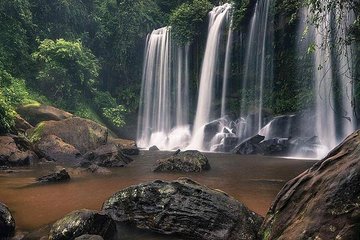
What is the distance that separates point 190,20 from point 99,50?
951 cm

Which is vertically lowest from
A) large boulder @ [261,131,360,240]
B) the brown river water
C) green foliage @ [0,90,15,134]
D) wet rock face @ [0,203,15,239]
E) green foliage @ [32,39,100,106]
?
the brown river water

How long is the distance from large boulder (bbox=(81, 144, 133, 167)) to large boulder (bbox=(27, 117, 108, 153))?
12.2 ft

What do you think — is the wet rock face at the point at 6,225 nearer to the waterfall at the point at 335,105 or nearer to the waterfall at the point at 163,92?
the waterfall at the point at 335,105

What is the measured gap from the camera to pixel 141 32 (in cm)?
3444

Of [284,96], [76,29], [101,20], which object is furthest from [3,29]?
[284,96]

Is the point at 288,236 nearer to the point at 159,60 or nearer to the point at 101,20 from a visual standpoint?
the point at 159,60

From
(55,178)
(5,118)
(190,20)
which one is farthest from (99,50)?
(55,178)

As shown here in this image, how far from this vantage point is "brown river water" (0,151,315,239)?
23.1ft

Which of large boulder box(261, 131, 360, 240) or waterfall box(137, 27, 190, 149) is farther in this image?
waterfall box(137, 27, 190, 149)

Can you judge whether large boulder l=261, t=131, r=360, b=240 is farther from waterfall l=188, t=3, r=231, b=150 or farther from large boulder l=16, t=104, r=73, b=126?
waterfall l=188, t=3, r=231, b=150

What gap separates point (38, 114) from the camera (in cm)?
2139

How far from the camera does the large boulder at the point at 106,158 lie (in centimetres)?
1473

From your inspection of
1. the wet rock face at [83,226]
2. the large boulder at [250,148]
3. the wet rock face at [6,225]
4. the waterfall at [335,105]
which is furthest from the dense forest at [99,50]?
the wet rock face at [83,226]

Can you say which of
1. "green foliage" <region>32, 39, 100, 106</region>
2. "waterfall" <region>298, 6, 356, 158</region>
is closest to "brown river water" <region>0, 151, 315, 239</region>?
"waterfall" <region>298, 6, 356, 158</region>
